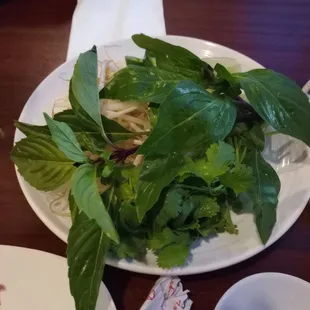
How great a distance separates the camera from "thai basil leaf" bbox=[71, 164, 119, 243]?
0.63 metres

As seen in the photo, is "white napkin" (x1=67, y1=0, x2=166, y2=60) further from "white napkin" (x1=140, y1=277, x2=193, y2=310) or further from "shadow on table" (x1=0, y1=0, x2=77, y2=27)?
"white napkin" (x1=140, y1=277, x2=193, y2=310)

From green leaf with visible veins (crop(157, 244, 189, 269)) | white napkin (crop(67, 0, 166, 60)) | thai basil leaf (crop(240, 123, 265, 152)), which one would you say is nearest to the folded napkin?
white napkin (crop(67, 0, 166, 60))

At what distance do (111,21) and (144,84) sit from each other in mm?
498

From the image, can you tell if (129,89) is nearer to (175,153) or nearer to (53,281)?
(175,153)

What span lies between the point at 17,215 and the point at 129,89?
317mm

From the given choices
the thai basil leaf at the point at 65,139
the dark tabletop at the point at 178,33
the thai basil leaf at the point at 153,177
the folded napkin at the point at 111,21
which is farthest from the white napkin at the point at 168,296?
the folded napkin at the point at 111,21

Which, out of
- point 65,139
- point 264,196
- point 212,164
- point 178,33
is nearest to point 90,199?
point 65,139

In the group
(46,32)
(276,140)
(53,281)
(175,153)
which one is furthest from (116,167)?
(46,32)

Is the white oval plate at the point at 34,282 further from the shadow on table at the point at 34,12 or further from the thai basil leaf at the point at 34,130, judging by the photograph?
the shadow on table at the point at 34,12

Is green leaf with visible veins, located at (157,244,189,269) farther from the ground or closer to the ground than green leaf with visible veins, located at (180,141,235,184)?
closer to the ground

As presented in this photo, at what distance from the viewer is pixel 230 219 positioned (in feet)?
2.69

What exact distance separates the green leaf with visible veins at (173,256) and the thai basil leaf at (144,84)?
23cm

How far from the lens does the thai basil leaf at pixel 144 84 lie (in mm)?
751

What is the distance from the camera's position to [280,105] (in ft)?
2.49
